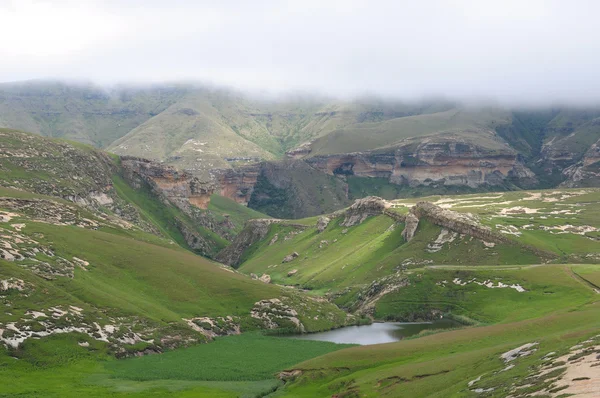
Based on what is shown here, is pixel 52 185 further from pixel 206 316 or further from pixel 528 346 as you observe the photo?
pixel 528 346

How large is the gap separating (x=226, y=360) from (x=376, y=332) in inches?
1542

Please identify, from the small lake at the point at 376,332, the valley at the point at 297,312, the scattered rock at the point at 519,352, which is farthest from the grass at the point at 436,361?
the small lake at the point at 376,332

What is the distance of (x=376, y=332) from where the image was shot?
116312mm

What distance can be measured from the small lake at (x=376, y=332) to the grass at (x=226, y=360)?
8095 millimetres

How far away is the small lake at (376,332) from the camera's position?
358 feet

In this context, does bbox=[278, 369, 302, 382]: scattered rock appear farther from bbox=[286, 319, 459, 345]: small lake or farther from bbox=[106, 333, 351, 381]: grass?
bbox=[286, 319, 459, 345]: small lake

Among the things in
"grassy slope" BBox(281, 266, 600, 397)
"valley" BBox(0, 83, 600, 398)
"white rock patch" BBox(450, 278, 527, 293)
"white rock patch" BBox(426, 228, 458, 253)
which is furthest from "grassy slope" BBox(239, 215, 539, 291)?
"grassy slope" BBox(281, 266, 600, 397)

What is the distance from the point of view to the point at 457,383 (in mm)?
51500

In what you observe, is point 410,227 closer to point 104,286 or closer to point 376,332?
point 376,332

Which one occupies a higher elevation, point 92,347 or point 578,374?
point 578,374

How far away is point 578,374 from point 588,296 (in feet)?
259

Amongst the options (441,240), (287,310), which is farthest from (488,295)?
(287,310)

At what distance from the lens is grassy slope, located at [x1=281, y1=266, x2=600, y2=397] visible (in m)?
52.9

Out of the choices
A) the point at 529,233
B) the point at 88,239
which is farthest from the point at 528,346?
the point at 529,233
